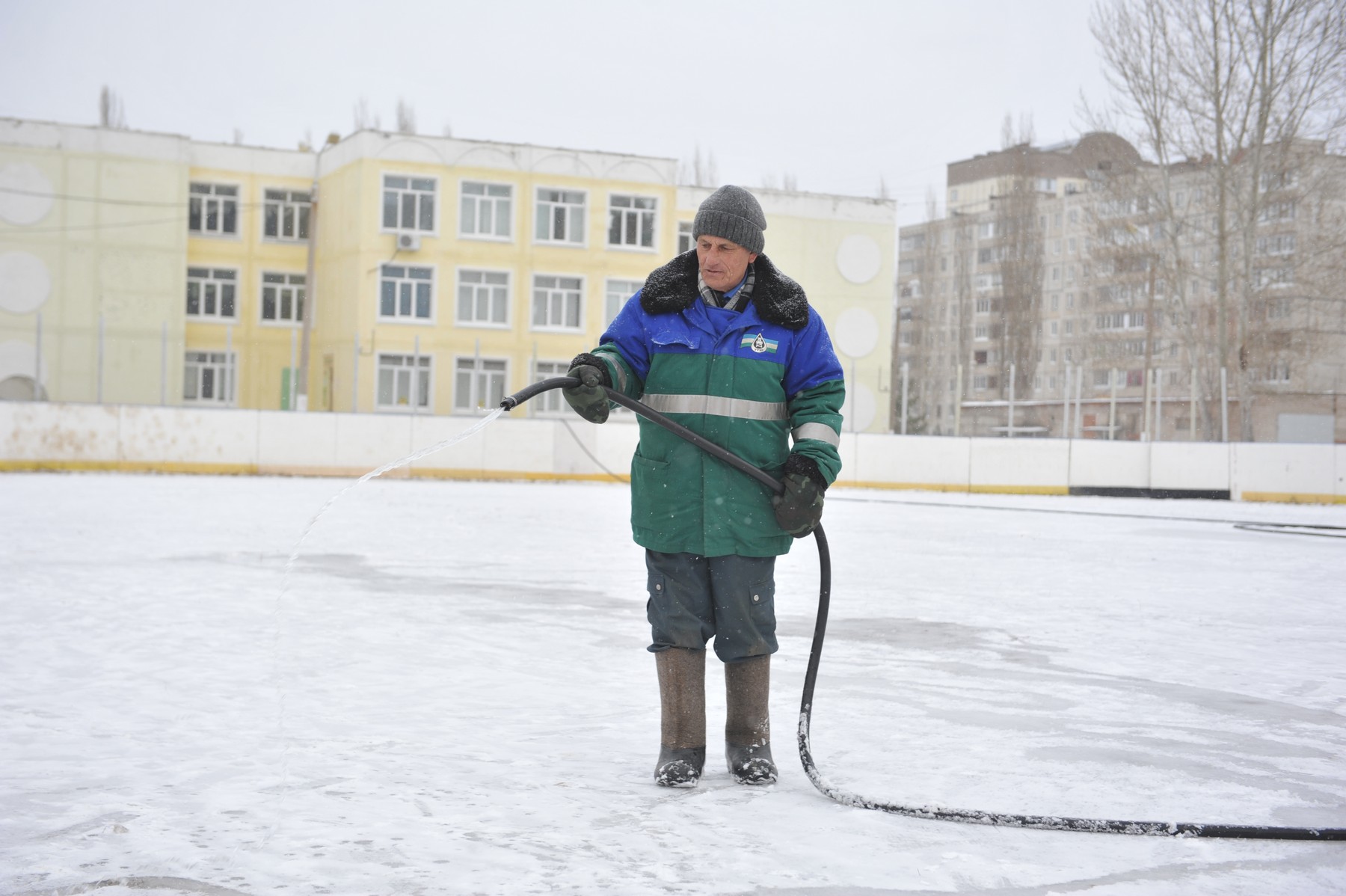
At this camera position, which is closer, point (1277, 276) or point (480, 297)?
point (1277, 276)

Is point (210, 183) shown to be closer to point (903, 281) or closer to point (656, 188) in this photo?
point (656, 188)

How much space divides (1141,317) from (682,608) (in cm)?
8134

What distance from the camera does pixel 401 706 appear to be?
447 centimetres

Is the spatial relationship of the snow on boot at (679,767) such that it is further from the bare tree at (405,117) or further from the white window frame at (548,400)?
the bare tree at (405,117)

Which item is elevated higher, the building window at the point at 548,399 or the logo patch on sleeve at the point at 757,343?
the building window at the point at 548,399

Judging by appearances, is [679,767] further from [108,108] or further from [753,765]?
[108,108]

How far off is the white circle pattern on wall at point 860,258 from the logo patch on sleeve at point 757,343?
126 ft

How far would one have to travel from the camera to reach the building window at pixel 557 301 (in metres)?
35.7

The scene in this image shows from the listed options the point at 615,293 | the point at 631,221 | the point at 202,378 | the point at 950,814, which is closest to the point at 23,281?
the point at 202,378

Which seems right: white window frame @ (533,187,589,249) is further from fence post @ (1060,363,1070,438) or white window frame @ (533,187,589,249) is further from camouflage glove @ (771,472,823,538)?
camouflage glove @ (771,472,823,538)

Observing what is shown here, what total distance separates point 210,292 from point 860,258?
19.7 meters

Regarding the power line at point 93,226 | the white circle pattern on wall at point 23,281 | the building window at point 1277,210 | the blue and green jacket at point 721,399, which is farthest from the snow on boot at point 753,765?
the power line at point 93,226

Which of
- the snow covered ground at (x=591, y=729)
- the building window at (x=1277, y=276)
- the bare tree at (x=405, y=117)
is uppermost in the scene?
the bare tree at (x=405, y=117)

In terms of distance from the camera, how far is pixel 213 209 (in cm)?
3628
